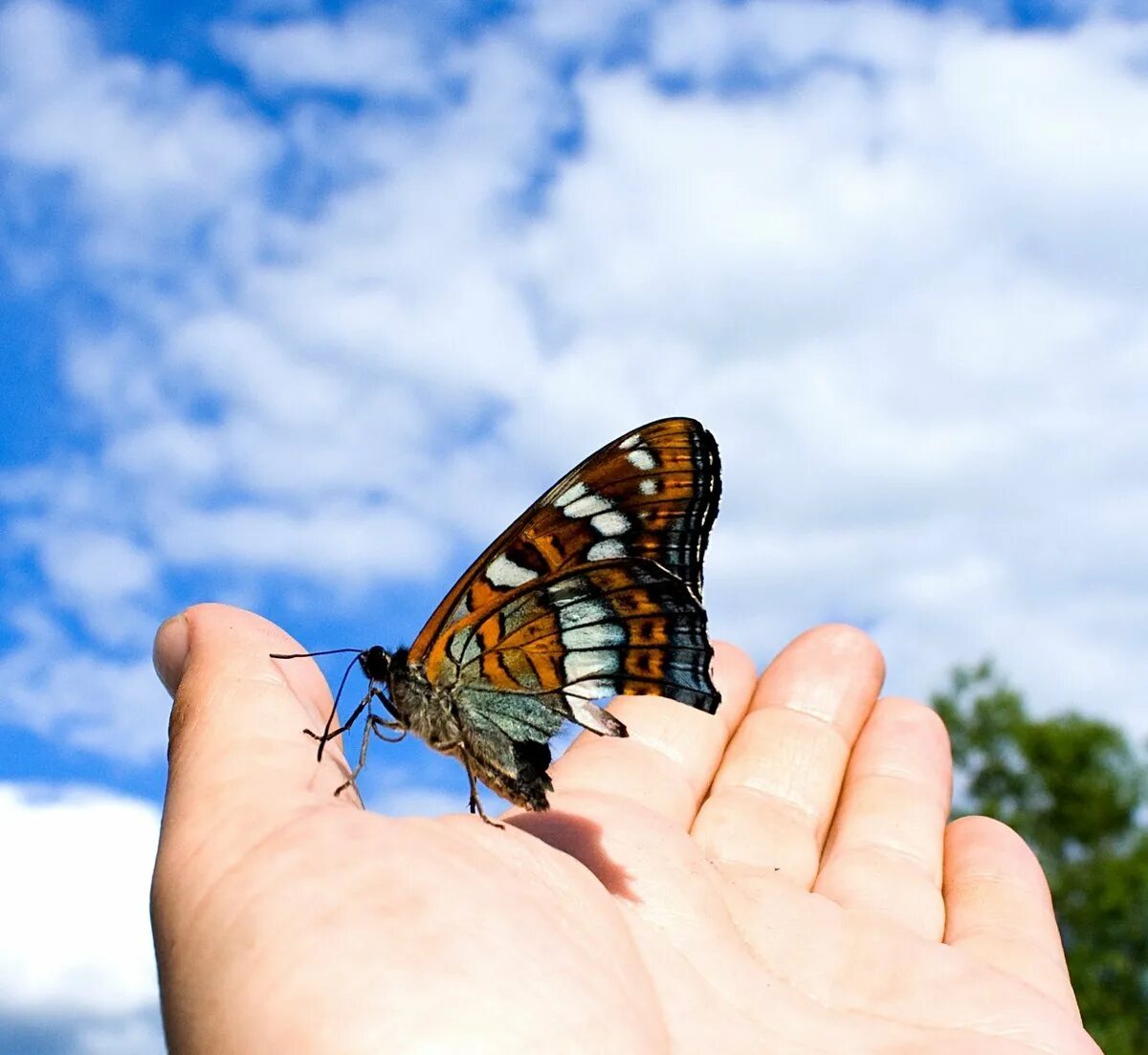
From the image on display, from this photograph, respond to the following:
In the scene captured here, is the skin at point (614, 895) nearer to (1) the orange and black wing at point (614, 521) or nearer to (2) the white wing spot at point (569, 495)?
(1) the orange and black wing at point (614, 521)

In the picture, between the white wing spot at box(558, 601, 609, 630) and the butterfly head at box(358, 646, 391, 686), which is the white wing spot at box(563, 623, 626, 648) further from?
the butterfly head at box(358, 646, 391, 686)

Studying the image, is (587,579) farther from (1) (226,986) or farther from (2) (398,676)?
(1) (226,986)

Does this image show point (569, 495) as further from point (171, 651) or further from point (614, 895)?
point (171, 651)

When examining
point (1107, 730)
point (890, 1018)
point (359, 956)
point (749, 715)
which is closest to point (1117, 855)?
point (1107, 730)

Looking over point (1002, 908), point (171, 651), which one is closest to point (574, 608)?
point (171, 651)

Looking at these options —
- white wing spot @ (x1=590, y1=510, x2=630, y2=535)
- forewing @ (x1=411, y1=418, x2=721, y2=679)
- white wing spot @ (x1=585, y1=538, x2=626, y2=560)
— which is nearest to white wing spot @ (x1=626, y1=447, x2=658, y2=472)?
forewing @ (x1=411, y1=418, x2=721, y2=679)

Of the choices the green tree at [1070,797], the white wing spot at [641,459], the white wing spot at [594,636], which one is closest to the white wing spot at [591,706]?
the white wing spot at [594,636]
